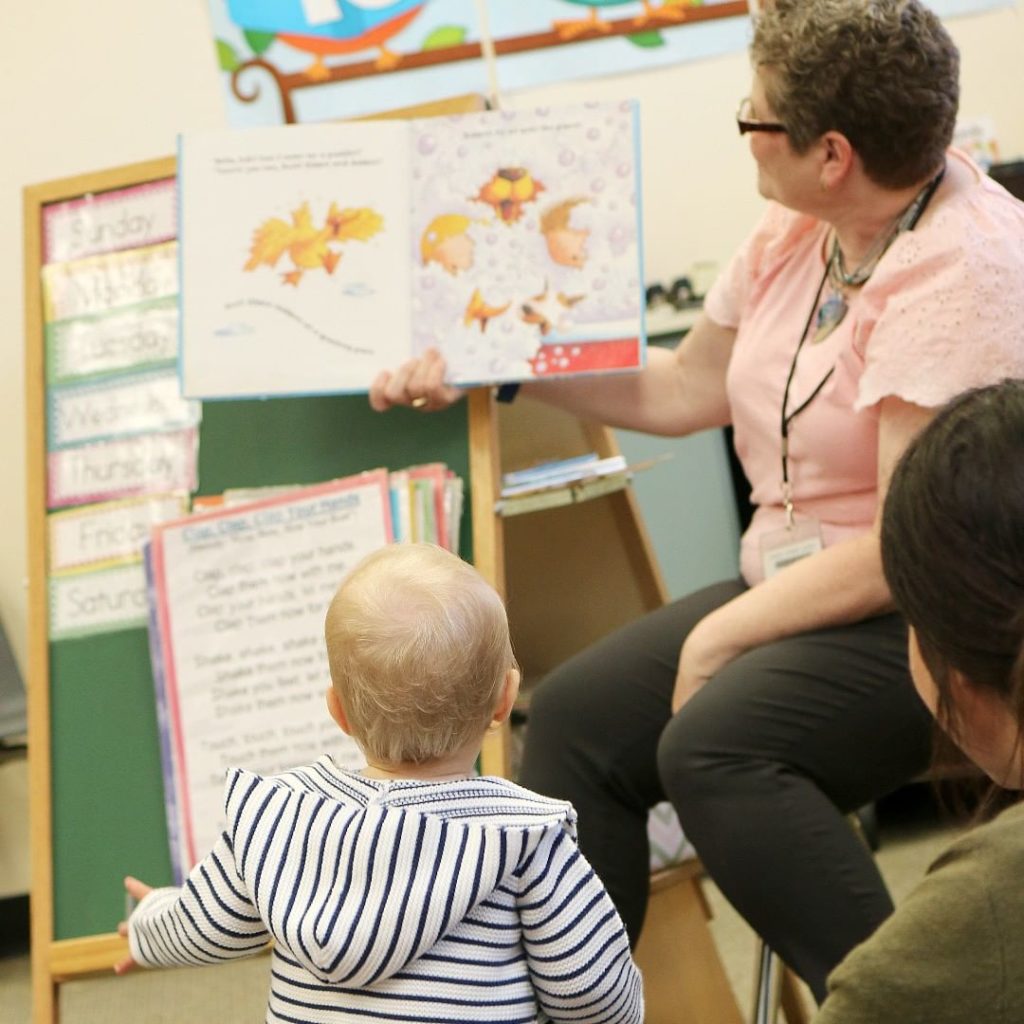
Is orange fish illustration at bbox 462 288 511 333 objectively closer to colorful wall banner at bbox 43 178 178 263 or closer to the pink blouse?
the pink blouse

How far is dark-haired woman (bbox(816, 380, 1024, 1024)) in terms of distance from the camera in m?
0.70

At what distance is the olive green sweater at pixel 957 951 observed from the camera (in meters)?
0.69

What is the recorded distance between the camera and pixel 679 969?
1729mm

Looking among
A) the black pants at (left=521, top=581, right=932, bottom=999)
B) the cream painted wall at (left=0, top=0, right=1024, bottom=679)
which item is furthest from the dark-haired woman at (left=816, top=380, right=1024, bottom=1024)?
the cream painted wall at (left=0, top=0, right=1024, bottom=679)

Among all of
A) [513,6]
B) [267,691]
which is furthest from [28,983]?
[513,6]

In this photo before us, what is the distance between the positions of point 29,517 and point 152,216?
1.59ft

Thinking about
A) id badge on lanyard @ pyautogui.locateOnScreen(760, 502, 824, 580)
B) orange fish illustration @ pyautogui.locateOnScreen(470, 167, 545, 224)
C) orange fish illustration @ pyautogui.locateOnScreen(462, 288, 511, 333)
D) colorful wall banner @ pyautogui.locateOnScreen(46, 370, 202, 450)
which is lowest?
id badge on lanyard @ pyautogui.locateOnScreen(760, 502, 824, 580)

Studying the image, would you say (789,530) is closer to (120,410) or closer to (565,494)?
(565,494)

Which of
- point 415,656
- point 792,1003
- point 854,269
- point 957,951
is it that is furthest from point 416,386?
point 957,951

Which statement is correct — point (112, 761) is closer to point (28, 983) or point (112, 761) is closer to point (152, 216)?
point (152, 216)

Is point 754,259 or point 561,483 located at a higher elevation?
point 754,259

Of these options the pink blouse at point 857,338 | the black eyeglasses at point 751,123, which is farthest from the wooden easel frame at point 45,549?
the black eyeglasses at point 751,123

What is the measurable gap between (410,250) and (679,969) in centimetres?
102

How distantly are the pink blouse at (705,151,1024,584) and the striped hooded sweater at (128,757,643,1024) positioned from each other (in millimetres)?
662
